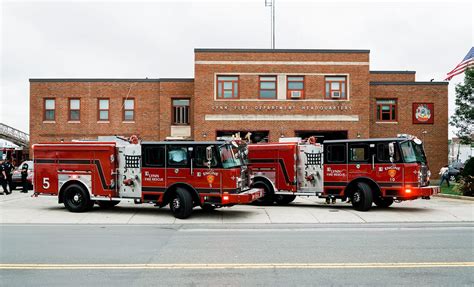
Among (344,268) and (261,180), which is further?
(261,180)

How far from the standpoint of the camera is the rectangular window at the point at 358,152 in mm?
16422

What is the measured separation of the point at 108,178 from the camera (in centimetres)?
1549

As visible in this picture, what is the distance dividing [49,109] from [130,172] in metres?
23.7

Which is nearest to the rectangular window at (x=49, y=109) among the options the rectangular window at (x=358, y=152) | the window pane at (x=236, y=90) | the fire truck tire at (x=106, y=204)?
the window pane at (x=236, y=90)

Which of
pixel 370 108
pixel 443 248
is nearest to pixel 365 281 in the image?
pixel 443 248

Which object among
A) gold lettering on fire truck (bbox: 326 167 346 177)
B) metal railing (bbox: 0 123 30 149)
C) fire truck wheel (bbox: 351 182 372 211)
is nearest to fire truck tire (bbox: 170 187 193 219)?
gold lettering on fire truck (bbox: 326 167 346 177)

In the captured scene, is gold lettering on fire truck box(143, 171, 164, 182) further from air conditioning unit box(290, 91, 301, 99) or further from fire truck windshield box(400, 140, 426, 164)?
air conditioning unit box(290, 91, 301, 99)

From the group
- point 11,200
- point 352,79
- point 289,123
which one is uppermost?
point 352,79

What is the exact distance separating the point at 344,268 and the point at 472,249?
3138mm

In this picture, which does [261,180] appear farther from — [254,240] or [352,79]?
[352,79]

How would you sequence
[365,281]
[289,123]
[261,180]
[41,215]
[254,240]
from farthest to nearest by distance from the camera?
[289,123] < [261,180] < [41,215] < [254,240] < [365,281]

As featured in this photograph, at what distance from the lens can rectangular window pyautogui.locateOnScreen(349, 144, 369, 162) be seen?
1642cm

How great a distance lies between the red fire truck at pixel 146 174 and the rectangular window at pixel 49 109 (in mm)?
21225

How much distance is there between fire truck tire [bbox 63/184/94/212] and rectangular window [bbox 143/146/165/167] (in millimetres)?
2413
